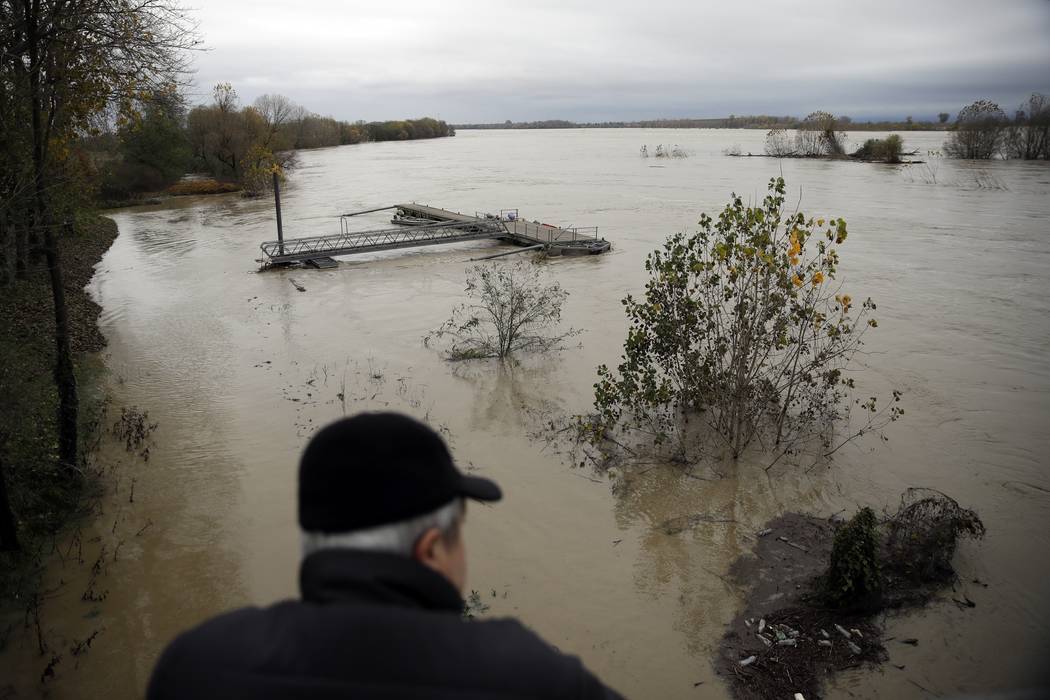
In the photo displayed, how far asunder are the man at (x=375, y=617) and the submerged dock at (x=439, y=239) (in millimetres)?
27565

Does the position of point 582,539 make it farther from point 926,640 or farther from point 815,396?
point 815,396

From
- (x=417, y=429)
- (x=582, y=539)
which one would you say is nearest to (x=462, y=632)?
(x=417, y=429)

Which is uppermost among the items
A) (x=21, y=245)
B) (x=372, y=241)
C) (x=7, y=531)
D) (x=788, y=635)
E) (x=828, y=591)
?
(x=21, y=245)

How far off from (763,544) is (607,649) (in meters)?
2.93

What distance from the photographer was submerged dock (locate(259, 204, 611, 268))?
28.3 m

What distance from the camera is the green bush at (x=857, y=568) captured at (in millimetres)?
7281

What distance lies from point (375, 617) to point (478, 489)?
46 cm

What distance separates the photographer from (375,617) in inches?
52.3

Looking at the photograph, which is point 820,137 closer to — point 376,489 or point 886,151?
point 886,151

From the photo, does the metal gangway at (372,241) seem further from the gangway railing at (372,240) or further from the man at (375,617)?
the man at (375,617)

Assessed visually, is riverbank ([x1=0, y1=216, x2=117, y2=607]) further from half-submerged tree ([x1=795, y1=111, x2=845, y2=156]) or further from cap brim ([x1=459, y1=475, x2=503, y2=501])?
half-submerged tree ([x1=795, y1=111, x2=845, y2=156])

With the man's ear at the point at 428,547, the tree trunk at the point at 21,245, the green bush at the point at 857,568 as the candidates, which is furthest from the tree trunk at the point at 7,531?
the green bush at the point at 857,568

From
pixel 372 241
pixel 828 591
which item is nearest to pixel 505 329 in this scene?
pixel 828 591

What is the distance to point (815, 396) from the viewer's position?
12.7 m
